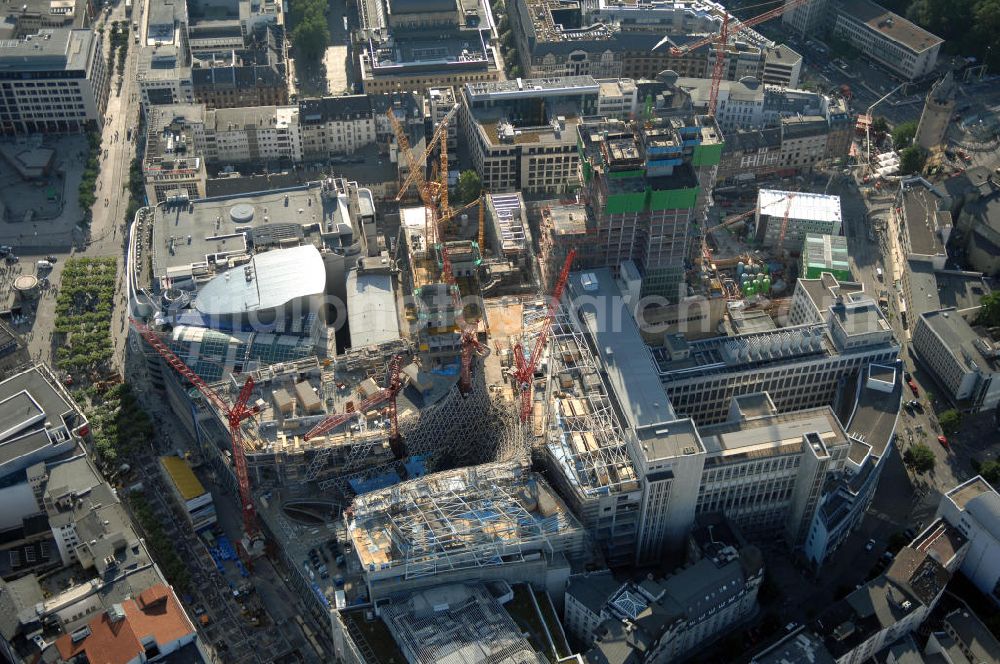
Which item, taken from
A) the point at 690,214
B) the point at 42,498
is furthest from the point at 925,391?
the point at 42,498

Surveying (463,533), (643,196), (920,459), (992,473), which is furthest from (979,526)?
(463,533)

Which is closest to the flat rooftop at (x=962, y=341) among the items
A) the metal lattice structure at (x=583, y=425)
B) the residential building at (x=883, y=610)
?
the residential building at (x=883, y=610)

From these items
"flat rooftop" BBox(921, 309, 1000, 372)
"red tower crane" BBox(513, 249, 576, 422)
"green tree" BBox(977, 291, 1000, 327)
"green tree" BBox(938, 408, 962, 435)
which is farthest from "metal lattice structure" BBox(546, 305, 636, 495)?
"green tree" BBox(977, 291, 1000, 327)

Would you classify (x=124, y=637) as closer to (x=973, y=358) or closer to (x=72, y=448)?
(x=72, y=448)

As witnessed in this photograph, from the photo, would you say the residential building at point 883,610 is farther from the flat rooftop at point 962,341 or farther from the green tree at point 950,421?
the flat rooftop at point 962,341

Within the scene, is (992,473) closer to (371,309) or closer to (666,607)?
(666,607)

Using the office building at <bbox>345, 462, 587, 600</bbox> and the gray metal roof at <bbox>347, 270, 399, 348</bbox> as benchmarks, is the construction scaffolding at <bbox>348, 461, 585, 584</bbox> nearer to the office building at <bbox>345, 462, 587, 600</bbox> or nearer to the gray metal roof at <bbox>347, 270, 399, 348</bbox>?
the office building at <bbox>345, 462, 587, 600</bbox>
